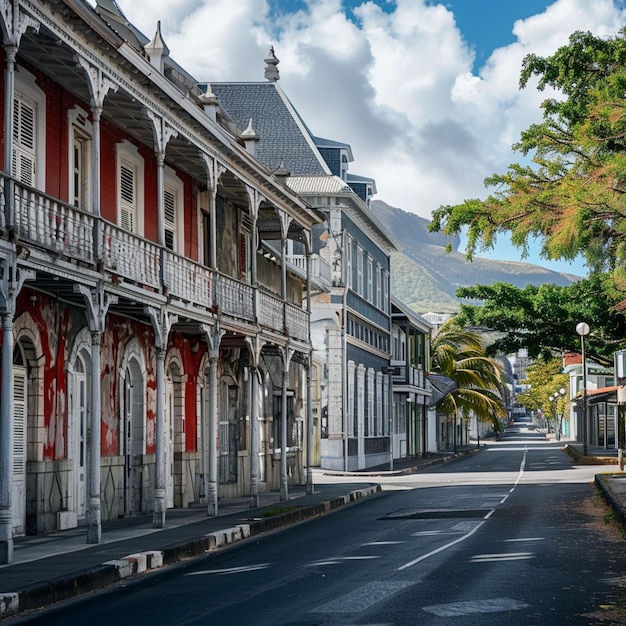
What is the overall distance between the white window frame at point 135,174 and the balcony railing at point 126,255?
4.83 feet

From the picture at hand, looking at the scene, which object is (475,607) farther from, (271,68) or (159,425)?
(271,68)

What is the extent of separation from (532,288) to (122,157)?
68.1 feet

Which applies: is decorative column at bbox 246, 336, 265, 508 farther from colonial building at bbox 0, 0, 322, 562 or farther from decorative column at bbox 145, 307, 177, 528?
decorative column at bbox 145, 307, 177, 528

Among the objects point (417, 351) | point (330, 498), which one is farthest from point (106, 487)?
point (417, 351)

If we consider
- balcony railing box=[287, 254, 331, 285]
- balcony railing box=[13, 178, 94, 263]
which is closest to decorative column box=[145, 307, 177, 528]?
balcony railing box=[13, 178, 94, 263]

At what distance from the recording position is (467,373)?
65250 millimetres

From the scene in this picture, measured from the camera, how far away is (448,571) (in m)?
13.3

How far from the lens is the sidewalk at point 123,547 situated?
12000 mm

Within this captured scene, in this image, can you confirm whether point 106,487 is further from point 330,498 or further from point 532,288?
point 532,288

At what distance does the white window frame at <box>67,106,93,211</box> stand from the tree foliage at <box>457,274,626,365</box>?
20450 millimetres

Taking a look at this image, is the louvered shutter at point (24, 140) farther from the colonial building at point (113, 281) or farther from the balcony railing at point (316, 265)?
the balcony railing at point (316, 265)

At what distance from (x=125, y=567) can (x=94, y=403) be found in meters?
2.91

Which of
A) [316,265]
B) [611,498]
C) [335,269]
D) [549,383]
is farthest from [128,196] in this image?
[549,383]

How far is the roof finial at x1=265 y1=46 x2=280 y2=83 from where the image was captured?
4622cm
